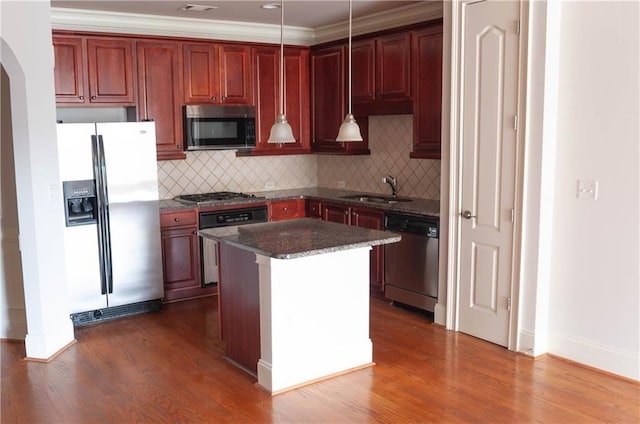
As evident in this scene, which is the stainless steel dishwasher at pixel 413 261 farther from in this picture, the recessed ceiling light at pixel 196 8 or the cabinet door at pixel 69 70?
the cabinet door at pixel 69 70

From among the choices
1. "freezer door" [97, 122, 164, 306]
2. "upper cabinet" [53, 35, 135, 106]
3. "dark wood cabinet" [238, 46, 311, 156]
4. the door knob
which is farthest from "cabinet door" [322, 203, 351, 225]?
"upper cabinet" [53, 35, 135, 106]

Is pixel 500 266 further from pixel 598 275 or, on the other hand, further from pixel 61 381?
pixel 61 381

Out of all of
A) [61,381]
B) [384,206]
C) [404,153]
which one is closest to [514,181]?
[384,206]

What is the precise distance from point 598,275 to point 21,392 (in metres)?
3.64

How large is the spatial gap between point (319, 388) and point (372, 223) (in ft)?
6.85

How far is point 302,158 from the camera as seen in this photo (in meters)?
6.90

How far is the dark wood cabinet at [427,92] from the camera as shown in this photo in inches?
195

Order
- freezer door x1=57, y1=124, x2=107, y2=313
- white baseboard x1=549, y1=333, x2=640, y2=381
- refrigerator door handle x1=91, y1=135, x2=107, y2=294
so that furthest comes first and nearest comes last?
refrigerator door handle x1=91, y1=135, x2=107, y2=294, freezer door x1=57, y1=124, x2=107, y2=313, white baseboard x1=549, y1=333, x2=640, y2=381

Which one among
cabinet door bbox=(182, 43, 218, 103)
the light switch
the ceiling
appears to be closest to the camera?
the light switch

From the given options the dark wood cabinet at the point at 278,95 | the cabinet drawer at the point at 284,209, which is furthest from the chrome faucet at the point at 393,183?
the dark wood cabinet at the point at 278,95

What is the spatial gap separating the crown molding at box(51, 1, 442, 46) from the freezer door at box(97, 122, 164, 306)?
1081 mm

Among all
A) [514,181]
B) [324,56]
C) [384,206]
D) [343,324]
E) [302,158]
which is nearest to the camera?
[343,324]

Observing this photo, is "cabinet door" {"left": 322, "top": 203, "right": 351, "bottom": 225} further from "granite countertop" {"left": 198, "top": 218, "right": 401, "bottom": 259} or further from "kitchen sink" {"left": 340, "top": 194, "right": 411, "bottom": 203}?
"granite countertop" {"left": 198, "top": 218, "right": 401, "bottom": 259}

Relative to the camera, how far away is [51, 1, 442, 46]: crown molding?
5184 mm
